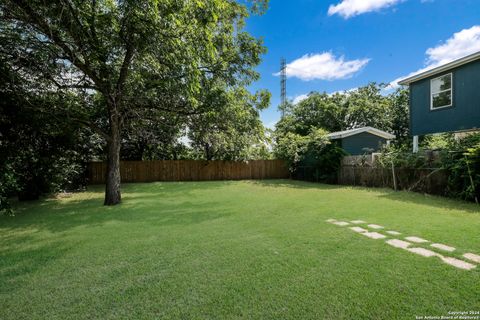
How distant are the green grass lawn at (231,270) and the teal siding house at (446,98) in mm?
5350

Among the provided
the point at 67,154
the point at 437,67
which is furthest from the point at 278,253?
the point at 437,67

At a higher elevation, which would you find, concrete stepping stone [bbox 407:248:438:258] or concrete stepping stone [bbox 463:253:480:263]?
concrete stepping stone [bbox 463:253:480:263]

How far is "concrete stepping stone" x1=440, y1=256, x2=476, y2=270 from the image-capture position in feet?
7.92

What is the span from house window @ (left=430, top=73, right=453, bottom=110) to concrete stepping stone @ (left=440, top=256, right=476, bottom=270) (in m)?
8.66

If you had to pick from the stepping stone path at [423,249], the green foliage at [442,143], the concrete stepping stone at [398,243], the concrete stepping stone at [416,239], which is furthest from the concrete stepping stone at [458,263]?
the green foliage at [442,143]

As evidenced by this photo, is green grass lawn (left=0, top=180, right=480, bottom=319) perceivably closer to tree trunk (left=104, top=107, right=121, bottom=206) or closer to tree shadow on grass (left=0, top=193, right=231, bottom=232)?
tree shadow on grass (left=0, top=193, right=231, bottom=232)

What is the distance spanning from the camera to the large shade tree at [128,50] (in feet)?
14.3

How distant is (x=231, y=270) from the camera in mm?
2506

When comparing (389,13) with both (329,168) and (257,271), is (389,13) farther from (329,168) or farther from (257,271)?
(257,271)

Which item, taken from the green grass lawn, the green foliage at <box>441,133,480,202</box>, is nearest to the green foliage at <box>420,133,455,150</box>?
the green foliage at <box>441,133,480,202</box>

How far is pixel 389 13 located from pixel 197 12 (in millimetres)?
9134

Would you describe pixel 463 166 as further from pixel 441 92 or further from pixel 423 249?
pixel 423 249

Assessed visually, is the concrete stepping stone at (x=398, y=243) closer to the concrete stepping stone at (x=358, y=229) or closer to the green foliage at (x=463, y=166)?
the concrete stepping stone at (x=358, y=229)

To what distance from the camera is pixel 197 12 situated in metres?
4.32
